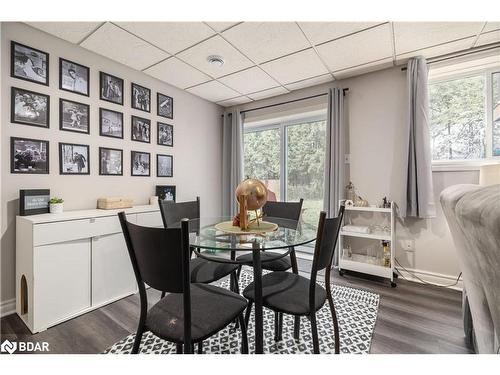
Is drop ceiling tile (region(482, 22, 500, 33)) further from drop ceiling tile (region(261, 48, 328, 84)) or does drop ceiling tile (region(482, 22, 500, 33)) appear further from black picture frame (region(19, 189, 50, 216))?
black picture frame (region(19, 189, 50, 216))

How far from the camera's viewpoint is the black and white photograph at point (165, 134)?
2.98m

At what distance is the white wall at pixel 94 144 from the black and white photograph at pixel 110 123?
2.0 inches

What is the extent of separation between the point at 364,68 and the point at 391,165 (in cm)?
115

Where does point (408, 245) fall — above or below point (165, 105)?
below

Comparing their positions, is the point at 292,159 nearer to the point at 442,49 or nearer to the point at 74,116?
the point at 442,49

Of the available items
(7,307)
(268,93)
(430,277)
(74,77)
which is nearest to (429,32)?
(268,93)

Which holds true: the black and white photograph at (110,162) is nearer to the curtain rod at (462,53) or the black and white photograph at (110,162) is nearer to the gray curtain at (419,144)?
the gray curtain at (419,144)

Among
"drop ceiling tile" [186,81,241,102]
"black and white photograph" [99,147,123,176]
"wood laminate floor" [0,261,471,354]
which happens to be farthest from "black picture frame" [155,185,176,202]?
"drop ceiling tile" [186,81,241,102]

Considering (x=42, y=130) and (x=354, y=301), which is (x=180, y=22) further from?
(x=354, y=301)

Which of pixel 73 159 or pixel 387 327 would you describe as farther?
pixel 73 159

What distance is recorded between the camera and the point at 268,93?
3.41m

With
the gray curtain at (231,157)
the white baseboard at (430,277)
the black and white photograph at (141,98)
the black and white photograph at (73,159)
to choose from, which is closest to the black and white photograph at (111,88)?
the black and white photograph at (141,98)
